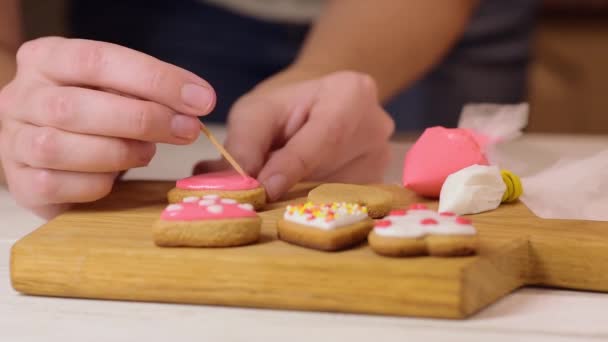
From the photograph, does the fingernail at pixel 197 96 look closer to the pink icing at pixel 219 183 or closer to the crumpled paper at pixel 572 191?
the pink icing at pixel 219 183

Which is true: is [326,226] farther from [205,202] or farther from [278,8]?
[278,8]

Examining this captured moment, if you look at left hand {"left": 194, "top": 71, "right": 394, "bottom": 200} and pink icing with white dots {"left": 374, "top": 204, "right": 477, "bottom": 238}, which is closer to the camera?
pink icing with white dots {"left": 374, "top": 204, "right": 477, "bottom": 238}

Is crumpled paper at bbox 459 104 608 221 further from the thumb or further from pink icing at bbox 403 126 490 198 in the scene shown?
the thumb

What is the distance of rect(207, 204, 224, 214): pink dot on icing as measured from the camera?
753 mm

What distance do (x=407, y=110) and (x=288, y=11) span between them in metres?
0.41

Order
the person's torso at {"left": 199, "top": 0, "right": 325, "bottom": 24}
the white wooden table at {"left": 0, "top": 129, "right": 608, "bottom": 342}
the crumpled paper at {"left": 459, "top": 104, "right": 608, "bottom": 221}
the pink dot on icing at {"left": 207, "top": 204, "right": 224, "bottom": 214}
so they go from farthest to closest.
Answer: the person's torso at {"left": 199, "top": 0, "right": 325, "bottom": 24} → the crumpled paper at {"left": 459, "top": 104, "right": 608, "bottom": 221} → the pink dot on icing at {"left": 207, "top": 204, "right": 224, "bottom": 214} → the white wooden table at {"left": 0, "top": 129, "right": 608, "bottom": 342}

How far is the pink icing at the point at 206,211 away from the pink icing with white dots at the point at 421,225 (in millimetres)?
131

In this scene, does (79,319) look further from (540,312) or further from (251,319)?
(540,312)

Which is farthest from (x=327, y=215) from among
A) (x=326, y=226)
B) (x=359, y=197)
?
(x=359, y=197)

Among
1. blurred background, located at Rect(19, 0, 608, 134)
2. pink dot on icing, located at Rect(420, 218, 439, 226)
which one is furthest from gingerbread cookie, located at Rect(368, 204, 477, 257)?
blurred background, located at Rect(19, 0, 608, 134)

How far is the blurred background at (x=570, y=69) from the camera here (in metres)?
2.68

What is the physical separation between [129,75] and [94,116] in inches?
2.3

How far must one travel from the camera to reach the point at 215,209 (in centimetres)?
76

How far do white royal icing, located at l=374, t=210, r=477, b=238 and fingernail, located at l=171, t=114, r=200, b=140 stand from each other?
27cm
